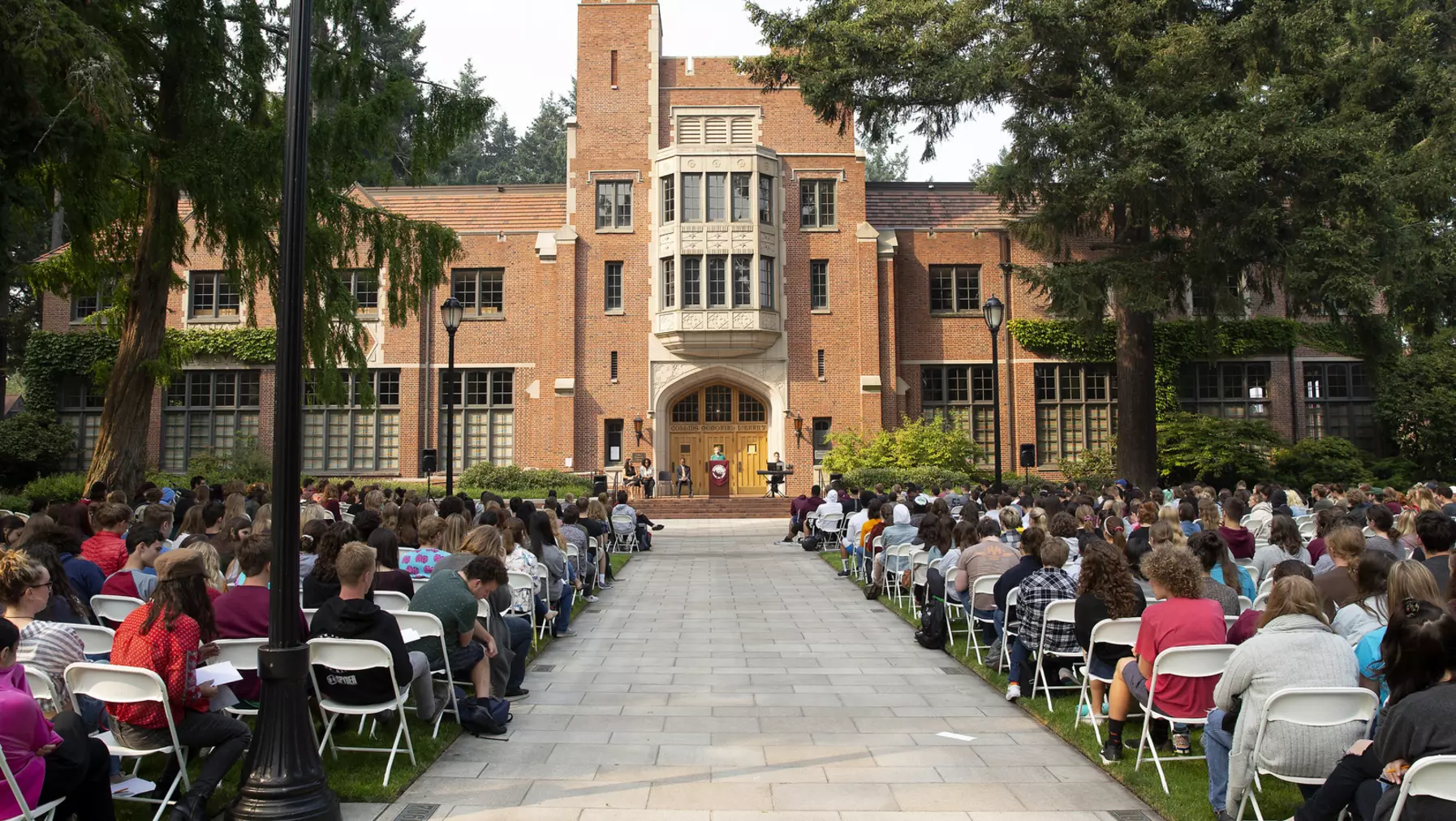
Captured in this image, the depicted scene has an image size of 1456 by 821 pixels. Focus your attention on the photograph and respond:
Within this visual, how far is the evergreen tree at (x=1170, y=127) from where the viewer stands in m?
18.9

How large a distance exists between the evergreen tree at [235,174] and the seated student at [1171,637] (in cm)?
1063

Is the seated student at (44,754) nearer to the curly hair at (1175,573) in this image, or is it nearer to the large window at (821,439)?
the curly hair at (1175,573)

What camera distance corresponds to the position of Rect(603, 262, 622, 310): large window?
2988 cm

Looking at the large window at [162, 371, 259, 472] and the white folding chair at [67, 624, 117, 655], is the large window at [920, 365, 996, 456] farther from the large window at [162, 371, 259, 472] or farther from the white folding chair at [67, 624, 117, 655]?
the white folding chair at [67, 624, 117, 655]

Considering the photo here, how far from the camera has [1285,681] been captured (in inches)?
178

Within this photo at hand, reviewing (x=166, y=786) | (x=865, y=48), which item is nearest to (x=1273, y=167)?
(x=865, y=48)

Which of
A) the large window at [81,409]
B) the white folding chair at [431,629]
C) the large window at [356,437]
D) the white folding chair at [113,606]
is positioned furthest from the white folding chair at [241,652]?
the large window at [81,409]

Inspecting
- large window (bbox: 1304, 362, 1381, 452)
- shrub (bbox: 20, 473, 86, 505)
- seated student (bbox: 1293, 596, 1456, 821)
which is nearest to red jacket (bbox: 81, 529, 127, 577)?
seated student (bbox: 1293, 596, 1456, 821)

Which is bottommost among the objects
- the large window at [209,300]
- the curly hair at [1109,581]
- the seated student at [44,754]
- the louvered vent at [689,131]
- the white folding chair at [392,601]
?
the seated student at [44,754]

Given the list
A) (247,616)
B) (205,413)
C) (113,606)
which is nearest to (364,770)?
(247,616)

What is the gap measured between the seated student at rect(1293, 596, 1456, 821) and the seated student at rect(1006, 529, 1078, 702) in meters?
2.90

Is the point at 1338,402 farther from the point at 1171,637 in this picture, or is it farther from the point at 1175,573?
the point at 1171,637

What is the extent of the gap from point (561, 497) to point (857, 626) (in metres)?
15.2

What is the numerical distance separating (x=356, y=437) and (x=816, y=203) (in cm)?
1509
